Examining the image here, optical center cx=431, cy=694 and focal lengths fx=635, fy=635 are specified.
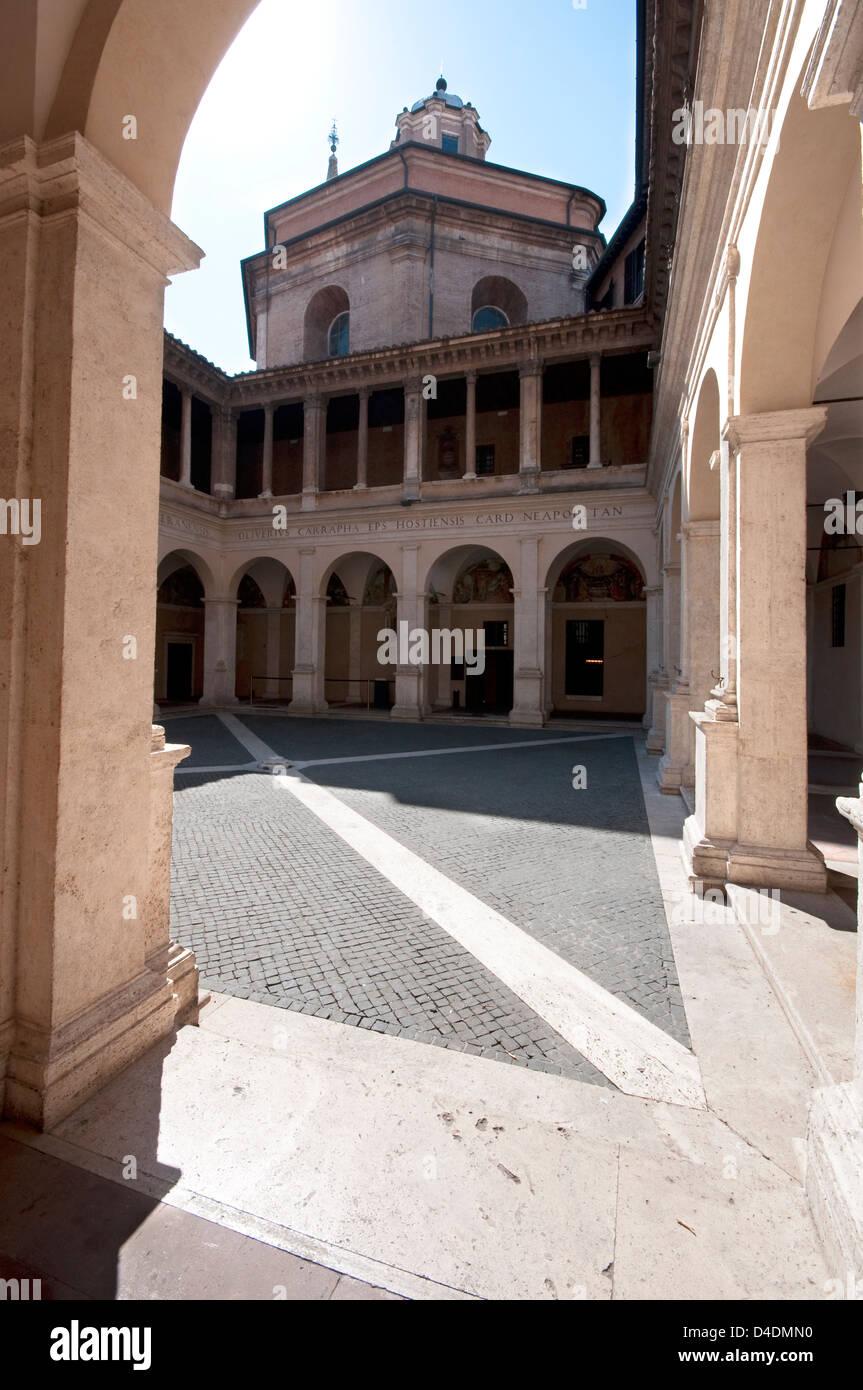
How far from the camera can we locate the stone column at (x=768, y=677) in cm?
483

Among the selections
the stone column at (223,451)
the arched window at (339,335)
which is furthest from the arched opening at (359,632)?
the arched window at (339,335)

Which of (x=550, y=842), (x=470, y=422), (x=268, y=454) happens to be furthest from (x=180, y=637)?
(x=550, y=842)

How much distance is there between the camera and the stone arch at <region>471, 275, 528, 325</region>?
2336cm

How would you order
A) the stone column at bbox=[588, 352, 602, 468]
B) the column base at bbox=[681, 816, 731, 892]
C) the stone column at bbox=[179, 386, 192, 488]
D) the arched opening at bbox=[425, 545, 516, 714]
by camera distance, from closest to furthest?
the column base at bbox=[681, 816, 731, 892]
the stone column at bbox=[588, 352, 602, 468]
the stone column at bbox=[179, 386, 192, 488]
the arched opening at bbox=[425, 545, 516, 714]

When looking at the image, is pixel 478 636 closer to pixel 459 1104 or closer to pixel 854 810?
pixel 459 1104

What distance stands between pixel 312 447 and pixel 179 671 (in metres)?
10.4

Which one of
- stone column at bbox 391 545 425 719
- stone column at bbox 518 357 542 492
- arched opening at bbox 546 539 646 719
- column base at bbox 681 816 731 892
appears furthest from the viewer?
arched opening at bbox 546 539 646 719

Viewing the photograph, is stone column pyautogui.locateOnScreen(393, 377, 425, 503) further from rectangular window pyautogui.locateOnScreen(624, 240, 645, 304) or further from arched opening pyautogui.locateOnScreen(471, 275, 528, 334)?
rectangular window pyautogui.locateOnScreen(624, 240, 645, 304)

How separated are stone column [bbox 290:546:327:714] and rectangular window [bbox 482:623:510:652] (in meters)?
5.85

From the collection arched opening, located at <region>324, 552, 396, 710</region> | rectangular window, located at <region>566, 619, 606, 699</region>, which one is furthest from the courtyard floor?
arched opening, located at <region>324, 552, 396, 710</region>

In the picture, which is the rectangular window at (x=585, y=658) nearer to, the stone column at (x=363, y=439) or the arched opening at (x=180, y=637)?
the stone column at (x=363, y=439)

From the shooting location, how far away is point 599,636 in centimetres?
2170

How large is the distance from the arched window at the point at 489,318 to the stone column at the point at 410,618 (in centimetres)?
1105
